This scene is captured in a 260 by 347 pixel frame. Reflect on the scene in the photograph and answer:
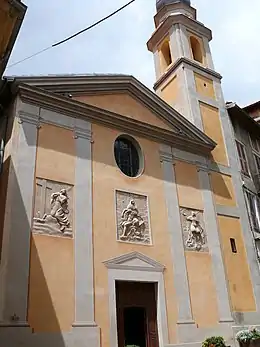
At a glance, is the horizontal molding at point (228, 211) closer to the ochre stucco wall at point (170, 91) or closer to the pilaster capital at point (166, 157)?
the pilaster capital at point (166, 157)

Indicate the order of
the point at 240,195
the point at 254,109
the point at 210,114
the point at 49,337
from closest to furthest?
the point at 49,337 → the point at 240,195 → the point at 210,114 → the point at 254,109

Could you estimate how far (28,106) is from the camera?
10.1m

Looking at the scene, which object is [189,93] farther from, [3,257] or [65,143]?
[3,257]

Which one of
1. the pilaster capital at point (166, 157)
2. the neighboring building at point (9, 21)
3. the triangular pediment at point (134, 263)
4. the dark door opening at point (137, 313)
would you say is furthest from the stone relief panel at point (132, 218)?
the neighboring building at point (9, 21)

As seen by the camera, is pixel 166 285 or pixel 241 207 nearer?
pixel 166 285

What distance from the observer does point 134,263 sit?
10.3 metres

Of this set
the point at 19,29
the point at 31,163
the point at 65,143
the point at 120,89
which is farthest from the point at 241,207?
the point at 19,29

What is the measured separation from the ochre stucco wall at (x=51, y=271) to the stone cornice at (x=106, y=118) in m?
0.88

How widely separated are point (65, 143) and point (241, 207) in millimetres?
7062

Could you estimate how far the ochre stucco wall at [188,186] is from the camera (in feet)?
40.4

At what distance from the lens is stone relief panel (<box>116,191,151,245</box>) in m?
10.5

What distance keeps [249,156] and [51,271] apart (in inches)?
427

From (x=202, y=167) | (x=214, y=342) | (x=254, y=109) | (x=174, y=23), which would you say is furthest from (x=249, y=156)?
(x=214, y=342)

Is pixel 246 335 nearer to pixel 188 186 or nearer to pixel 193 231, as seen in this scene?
pixel 193 231
